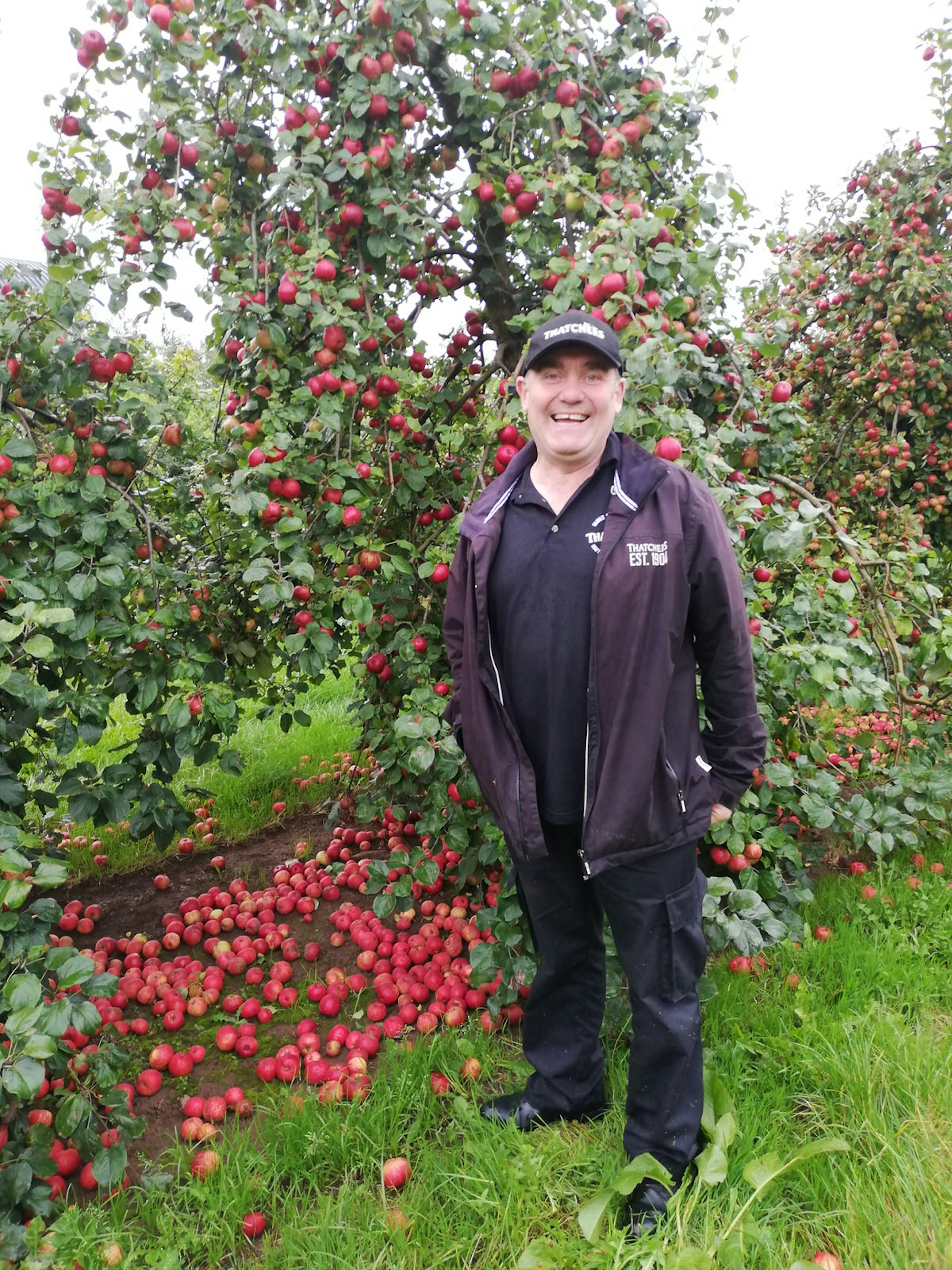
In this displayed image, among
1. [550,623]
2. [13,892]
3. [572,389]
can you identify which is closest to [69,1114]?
[13,892]

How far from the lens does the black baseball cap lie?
1625 millimetres

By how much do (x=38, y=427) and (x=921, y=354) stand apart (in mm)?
4257

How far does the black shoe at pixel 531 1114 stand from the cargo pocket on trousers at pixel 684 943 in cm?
59

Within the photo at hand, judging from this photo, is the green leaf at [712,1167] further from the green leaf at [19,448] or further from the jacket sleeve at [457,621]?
the green leaf at [19,448]

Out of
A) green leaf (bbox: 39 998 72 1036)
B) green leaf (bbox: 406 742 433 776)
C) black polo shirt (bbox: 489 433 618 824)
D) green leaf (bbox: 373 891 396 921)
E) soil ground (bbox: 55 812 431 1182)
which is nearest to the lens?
green leaf (bbox: 39 998 72 1036)

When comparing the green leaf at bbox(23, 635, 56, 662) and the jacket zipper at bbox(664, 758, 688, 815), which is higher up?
the green leaf at bbox(23, 635, 56, 662)

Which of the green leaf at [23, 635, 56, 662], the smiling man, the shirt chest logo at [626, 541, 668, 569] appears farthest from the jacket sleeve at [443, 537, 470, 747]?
the green leaf at [23, 635, 56, 662]

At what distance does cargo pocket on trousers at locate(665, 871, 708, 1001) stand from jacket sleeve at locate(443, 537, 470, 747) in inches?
25.6

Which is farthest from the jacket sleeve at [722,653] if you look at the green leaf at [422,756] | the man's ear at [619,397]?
the green leaf at [422,756]

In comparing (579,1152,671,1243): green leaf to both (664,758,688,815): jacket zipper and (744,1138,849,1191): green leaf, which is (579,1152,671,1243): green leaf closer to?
(744,1138,849,1191): green leaf

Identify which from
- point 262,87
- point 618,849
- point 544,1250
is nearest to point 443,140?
point 262,87

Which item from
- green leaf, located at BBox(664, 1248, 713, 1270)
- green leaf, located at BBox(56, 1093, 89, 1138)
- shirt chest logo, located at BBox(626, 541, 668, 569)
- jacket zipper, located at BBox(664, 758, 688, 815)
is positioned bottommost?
green leaf, located at BBox(664, 1248, 713, 1270)

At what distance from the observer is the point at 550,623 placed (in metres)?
1.71

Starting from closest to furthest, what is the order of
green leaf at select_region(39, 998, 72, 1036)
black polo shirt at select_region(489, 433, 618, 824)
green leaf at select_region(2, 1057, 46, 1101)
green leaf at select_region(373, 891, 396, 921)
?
green leaf at select_region(2, 1057, 46, 1101) < green leaf at select_region(39, 998, 72, 1036) < black polo shirt at select_region(489, 433, 618, 824) < green leaf at select_region(373, 891, 396, 921)
